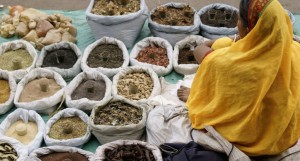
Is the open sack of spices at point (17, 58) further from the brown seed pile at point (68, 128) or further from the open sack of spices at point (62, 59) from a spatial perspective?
the brown seed pile at point (68, 128)

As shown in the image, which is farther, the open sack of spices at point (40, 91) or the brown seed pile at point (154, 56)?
the brown seed pile at point (154, 56)

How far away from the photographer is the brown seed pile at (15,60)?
311 cm

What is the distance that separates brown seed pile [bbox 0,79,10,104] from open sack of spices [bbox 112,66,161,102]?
32.0 inches

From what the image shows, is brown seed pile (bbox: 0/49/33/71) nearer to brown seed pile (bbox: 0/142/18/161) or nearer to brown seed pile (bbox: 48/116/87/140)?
brown seed pile (bbox: 48/116/87/140)

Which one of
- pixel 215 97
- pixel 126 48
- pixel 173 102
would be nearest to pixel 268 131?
pixel 215 97

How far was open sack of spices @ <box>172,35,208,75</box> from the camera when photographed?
312 centimetres

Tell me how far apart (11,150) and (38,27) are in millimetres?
1472

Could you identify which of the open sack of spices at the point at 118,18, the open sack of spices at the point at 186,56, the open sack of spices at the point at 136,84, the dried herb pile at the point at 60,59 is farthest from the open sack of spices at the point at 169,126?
the open sack of spices at the point at 118,18

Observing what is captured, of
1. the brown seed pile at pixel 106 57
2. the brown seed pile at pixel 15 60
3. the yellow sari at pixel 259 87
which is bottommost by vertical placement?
the brown seed pile at pixel 15 60

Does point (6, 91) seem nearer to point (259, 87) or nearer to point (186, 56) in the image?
point (186, 56)

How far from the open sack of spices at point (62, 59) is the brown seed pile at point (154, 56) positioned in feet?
1.75

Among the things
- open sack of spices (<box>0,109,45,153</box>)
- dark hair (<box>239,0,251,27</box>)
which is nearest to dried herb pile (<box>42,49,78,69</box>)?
open sack of spices (<box>0,109,45,153</box>)

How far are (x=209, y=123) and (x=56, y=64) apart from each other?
5.22ft

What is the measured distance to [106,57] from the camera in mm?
3188
